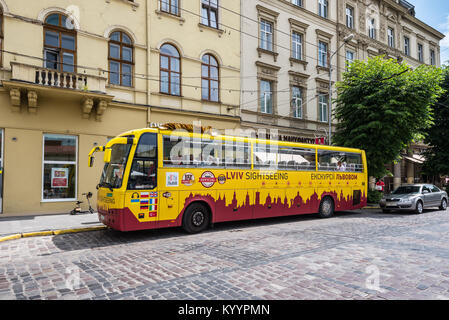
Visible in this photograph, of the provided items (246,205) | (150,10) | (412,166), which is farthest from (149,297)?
(412,166)

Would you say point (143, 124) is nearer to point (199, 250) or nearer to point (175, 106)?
point (175, 106)

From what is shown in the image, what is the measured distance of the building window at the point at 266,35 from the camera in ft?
69.1

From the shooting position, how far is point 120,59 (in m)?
15.5

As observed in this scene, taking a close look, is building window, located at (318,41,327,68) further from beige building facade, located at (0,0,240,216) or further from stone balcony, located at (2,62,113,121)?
stone balcony, located at (2,62,113,121)

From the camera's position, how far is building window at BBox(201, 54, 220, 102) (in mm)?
18328

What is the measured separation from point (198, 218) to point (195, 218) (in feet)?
0.38

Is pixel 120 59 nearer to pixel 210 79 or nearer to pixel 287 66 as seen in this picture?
pixel 210 79

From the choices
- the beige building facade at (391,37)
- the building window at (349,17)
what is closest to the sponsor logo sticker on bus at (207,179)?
the beige building facade at (391,37)

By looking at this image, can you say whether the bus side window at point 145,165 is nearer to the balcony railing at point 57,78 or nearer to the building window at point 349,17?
the balcony railing at point 57,78

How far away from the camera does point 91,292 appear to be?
459 centimetres

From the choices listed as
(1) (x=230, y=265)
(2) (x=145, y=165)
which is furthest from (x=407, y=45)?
(1) (x=230, y=265)

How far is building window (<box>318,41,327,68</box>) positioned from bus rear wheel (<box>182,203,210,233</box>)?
61.3ft

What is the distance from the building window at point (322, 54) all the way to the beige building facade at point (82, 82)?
9.99m
